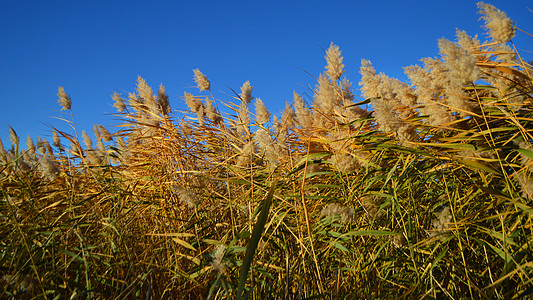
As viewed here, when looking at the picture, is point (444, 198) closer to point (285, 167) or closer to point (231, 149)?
point (285, 167)

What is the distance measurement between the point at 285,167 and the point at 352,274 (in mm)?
927

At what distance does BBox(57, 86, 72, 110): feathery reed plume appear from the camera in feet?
9.71

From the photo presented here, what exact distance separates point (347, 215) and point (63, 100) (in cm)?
295

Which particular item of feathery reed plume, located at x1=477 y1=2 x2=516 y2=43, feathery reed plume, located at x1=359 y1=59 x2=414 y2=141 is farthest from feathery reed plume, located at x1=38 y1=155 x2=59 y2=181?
feathery reed plume, located at x1=477 y1=2 x2=516 y2=43

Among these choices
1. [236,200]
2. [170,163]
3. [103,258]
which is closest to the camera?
[103,258]

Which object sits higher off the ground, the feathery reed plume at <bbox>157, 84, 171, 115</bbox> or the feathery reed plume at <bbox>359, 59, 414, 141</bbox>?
the feathery reed plume at <bbox>157, 84, 171, 115</bbox>

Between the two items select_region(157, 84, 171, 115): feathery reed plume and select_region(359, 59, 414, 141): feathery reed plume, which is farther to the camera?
select_region(157, 84, 171, 115): feathery reed plume

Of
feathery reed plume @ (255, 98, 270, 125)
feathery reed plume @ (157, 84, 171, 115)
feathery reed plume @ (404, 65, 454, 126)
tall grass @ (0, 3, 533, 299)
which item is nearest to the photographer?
tall grass @ (0, 3, 533, 299)

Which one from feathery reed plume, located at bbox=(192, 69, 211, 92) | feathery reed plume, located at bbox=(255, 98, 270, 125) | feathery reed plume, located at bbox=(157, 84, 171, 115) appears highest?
Answer: feathery reed plume, located at bbox=(192, 69, 211, 92)

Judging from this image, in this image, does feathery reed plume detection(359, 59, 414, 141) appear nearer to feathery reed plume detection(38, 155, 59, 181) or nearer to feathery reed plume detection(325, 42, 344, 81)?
feathery reed plume detection(325, 42, 344, 81)

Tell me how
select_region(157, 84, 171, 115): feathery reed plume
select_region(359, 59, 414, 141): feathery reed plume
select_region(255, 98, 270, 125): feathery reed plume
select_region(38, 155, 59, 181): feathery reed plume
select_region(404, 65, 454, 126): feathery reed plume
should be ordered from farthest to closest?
select_region(157, 84, 171, 115): feathery reed plume < select_region(255, 98, 270, 125): feathery reed plume < select_region(38, 155, 59, 181): feathery reed plume < select_region(404, 65, 454, 126): feathery reed plume < select_region(359, 59, 414, 141): feathery reed plume

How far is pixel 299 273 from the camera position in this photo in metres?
1.40

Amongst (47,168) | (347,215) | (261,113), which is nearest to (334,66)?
(261,113)

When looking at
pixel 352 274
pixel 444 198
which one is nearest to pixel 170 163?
pixel 352 274
